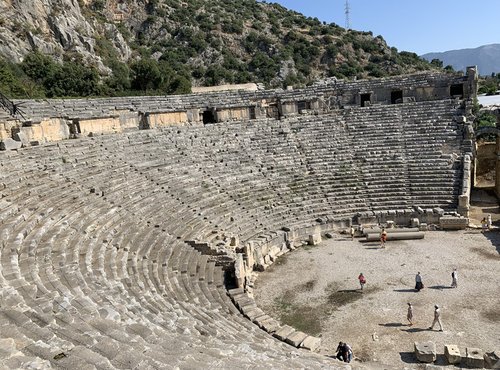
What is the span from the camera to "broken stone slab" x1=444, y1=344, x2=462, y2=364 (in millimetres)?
8023

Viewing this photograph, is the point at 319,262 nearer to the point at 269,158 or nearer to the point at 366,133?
the point at 269,158

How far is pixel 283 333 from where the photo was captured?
353 inches

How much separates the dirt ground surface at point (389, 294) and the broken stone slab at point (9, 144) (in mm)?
8519

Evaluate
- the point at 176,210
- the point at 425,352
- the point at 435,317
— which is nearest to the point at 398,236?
the point at 435,317

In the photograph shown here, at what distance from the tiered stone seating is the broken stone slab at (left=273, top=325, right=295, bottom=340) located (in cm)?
40

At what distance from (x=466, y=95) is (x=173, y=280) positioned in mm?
17922

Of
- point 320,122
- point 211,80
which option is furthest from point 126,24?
point 320,122

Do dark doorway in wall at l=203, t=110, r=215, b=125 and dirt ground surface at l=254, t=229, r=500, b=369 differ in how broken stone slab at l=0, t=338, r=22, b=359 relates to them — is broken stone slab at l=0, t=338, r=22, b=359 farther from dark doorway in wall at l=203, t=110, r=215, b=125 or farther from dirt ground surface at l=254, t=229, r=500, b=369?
dark doorway in wall at l=203, t=110, r=215, b=125

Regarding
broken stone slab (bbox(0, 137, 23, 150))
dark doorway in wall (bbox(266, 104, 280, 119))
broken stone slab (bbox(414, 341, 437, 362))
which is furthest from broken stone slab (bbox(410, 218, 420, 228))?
broken stone slab (bbox(0, 137, 23, 150))

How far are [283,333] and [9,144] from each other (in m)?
9.93

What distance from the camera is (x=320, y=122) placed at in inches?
811

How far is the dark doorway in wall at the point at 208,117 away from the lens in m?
21.1

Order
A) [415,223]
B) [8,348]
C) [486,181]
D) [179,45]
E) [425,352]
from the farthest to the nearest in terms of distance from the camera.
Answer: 1. [179,45]
2. [486,181]
3. [415,223]
4. [425,352]
5. [8,348]

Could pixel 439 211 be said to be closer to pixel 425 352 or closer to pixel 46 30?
pixel 425 352
